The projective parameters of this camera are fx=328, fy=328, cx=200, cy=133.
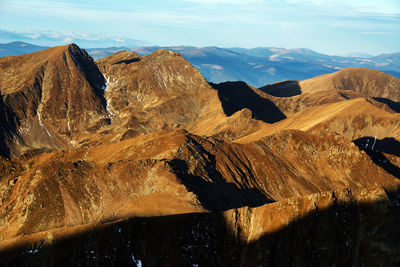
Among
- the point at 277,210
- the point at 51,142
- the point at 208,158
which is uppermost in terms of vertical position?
the point at 277,210

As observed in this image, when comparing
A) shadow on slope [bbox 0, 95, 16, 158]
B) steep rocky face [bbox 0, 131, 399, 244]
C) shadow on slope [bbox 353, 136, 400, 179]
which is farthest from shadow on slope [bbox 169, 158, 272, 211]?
shadow on slope [bbox 0, 95, 16, 158]

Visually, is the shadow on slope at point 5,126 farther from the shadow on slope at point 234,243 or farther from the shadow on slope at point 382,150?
the shadow on slope at point 382,150

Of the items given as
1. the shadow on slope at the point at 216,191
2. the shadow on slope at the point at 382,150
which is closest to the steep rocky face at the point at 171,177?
the shadow on slope at the point at 216,191

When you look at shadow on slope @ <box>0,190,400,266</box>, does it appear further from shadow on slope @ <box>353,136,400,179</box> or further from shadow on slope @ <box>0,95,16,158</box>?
shadow on slope @ <box>0,95,16,158</box>

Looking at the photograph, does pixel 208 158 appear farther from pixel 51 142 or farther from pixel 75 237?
pixel 51 142

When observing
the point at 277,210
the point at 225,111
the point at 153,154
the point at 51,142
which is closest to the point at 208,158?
the point at 153,154

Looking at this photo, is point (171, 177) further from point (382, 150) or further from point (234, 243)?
point (382, 150)

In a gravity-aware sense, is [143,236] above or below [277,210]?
below
